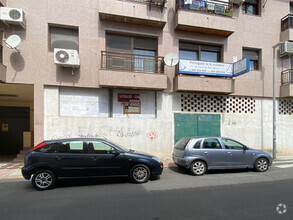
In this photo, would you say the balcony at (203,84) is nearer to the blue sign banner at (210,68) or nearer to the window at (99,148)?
the blue sign banner at (210,68)

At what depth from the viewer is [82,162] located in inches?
199

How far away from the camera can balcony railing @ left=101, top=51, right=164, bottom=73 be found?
895 cm

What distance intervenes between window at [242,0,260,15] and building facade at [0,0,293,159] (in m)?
0.07

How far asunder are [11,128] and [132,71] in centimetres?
983

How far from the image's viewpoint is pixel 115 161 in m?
5.22

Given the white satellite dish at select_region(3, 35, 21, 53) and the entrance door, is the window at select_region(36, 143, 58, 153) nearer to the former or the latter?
the white satellite dish at select_region(3, 35, 21, 53)

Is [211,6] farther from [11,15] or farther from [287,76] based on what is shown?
[11,15]

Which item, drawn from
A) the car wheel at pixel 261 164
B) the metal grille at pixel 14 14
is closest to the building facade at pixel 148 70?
the metal grille at pixel 14 14

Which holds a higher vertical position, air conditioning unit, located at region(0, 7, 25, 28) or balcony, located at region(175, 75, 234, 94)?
air conditioning unit, located at region(0, 7, 25, 28)

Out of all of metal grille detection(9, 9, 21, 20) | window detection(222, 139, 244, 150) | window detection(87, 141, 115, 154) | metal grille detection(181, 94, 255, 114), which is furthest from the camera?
metal grille detection(181, 94, 255, 114)

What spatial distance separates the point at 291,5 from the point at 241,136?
403 inches

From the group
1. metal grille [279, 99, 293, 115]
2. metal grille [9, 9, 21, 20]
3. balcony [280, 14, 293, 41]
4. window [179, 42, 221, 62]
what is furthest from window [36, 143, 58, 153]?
balcony [280, 14, 293, 41]

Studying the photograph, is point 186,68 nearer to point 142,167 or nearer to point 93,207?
point 142,167

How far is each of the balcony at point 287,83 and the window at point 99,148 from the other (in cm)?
1124
